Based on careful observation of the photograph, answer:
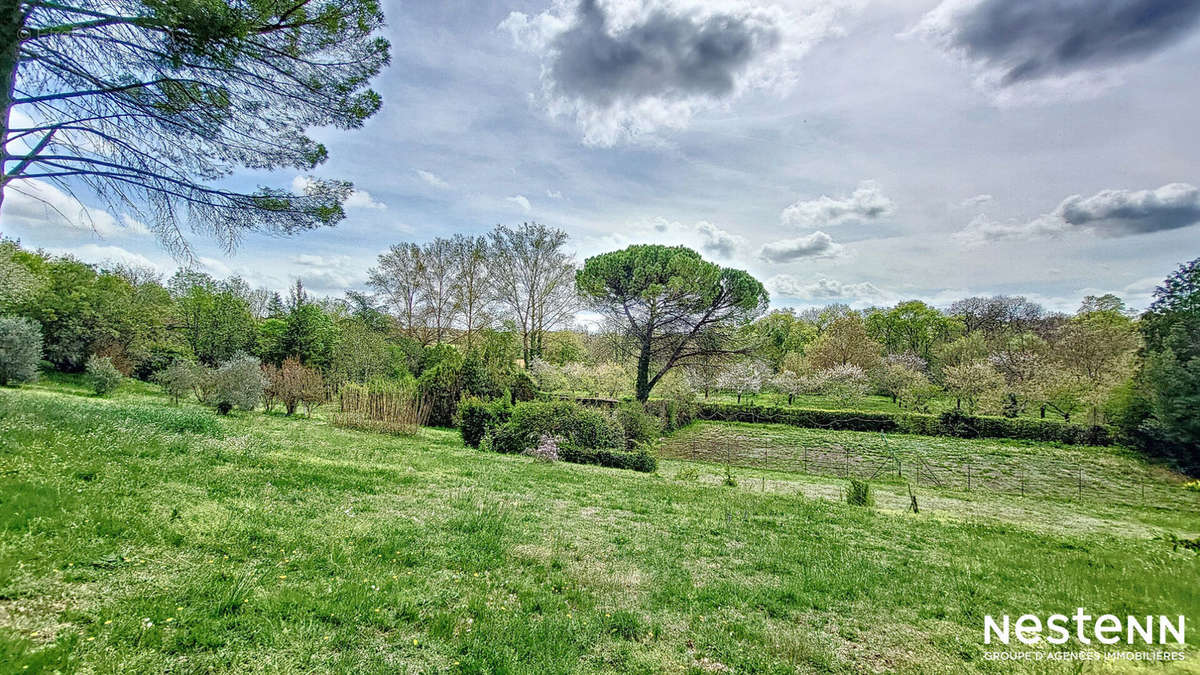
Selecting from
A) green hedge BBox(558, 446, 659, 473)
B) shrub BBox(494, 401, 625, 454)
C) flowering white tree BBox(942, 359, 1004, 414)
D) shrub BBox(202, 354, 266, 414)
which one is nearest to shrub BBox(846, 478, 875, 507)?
green hedge BBox(558, 446, 659, 473)

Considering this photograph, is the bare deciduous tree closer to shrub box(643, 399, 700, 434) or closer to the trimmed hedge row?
shrub box(643, 399, 700, 434)

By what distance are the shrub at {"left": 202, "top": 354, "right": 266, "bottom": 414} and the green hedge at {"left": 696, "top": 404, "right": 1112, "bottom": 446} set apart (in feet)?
72.9

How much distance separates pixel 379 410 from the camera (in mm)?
14055

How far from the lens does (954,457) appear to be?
18.5 meters

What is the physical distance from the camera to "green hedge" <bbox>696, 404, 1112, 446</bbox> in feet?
69.7

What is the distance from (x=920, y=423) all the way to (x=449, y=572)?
27850 millimetres

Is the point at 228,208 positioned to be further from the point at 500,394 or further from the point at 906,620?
the point at 500,394

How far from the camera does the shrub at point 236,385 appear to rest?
1370 centimetres

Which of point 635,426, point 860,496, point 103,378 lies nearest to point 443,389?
point 635,426

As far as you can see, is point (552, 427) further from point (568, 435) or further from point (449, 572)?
point (449, 572)

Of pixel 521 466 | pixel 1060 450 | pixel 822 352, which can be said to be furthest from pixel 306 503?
pixel 822 352

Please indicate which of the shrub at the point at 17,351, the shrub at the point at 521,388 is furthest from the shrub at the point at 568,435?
the shrub at the point at 17,351

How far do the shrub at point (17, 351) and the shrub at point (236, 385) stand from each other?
21.9ft

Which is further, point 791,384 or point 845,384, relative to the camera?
point 791,384
